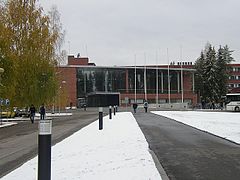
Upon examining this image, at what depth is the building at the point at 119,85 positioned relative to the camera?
104 metres

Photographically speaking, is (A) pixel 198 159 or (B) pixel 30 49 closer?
(A) pixel 198 159

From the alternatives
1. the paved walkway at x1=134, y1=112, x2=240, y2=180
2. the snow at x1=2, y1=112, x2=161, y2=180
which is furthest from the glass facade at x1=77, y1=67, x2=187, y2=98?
the snow at x1=2, y1=112, x2=161, y2=180

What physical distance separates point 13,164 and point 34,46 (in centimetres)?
2938

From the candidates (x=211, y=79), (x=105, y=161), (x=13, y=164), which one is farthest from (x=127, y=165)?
(x=211, y=79)

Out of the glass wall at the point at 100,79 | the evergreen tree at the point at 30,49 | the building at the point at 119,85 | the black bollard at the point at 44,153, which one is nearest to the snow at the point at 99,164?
the black bollard at the point at 44,153

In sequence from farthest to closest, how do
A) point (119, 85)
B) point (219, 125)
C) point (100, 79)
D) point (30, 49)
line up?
1. point (100, 79)
2. point (119, 85)
3. point (30, 49)
4. point (219, 125)

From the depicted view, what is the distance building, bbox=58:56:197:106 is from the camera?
103875mm

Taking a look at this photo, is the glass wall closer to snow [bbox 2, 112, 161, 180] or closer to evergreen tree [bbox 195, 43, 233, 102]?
evergreen tree [bbox 195, 43, 233, 102]

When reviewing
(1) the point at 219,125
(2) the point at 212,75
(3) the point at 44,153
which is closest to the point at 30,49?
(1) the point at 219,125

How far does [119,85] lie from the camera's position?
107 meters

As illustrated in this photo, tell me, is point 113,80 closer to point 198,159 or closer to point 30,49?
point 30,49

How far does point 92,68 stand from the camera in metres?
106

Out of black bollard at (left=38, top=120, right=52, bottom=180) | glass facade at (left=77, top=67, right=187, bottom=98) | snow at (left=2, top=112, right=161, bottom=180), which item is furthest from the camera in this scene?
glass facade at (left=77, top=67, right=187, bottom=98)

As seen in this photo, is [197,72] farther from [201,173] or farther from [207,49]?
[201,173]
